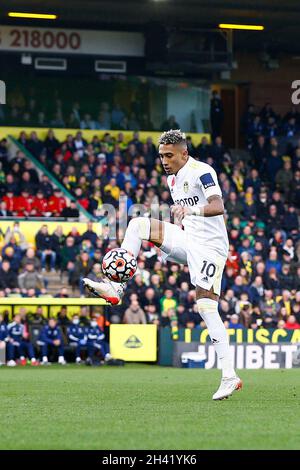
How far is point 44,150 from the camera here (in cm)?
3328

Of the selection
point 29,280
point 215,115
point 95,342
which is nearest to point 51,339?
point 95,342

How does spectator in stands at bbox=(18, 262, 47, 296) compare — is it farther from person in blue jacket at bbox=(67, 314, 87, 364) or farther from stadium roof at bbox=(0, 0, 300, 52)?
stadium roof at bbox=(0, 0, 300, 52)

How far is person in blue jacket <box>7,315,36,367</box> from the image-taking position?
989 inches

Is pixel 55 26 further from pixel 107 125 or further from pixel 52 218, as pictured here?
pixel 52 218

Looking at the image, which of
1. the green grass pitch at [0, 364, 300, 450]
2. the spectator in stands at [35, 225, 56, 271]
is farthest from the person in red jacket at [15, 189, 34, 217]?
the green grass pitch at [0, 364, 300, 450]

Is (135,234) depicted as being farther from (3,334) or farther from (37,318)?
(37,318)

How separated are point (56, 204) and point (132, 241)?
2033 cm

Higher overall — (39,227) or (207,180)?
(207,180)

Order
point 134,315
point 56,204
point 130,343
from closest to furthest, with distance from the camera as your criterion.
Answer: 1. point 130,343
2. point 134,315
3. point 56,204

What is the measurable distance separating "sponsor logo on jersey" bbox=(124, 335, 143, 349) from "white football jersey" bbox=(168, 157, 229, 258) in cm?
1462

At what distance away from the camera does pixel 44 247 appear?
28875 mm

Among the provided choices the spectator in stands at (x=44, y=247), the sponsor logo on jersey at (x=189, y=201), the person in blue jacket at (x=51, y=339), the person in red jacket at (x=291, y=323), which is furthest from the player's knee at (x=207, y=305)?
the spectator in stands at (x=44, y=247)
